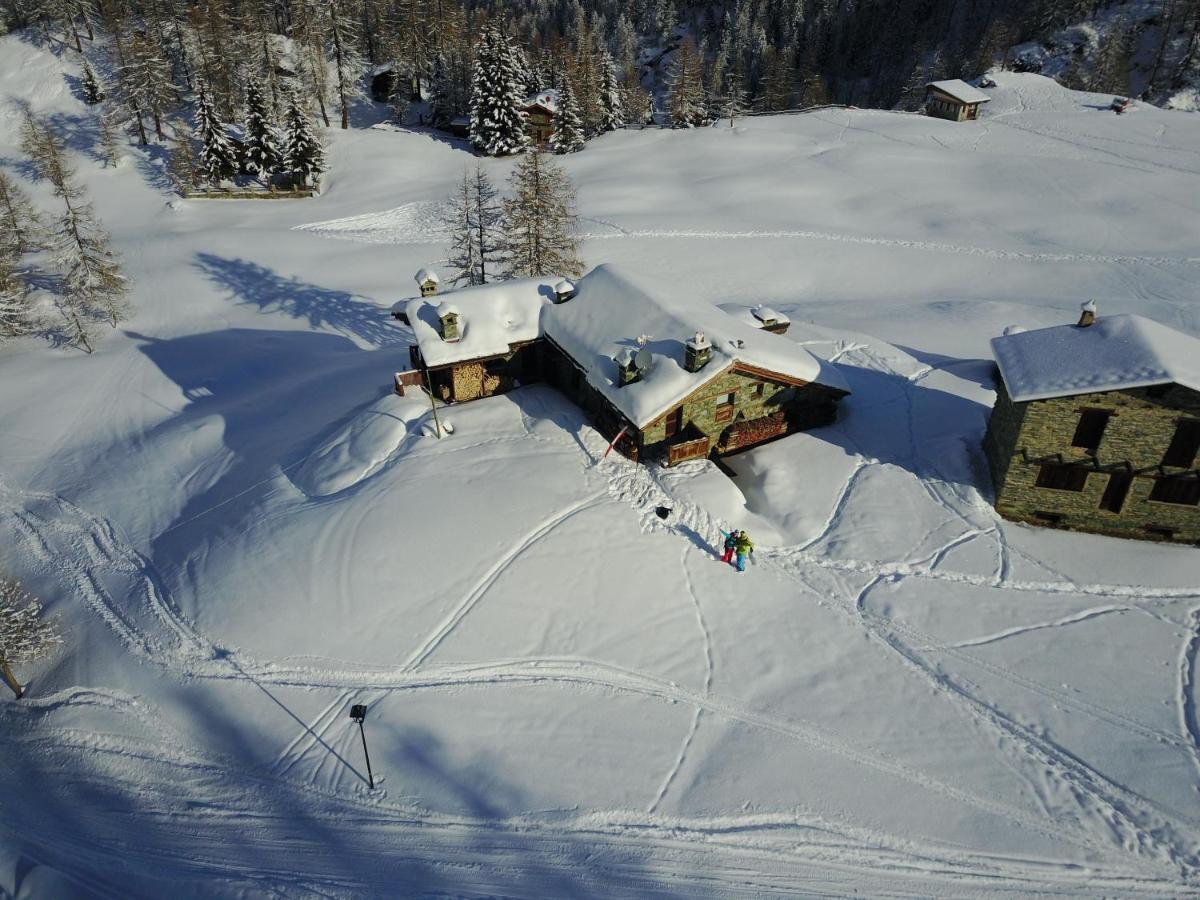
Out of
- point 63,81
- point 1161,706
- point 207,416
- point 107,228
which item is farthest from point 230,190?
point 1161,706

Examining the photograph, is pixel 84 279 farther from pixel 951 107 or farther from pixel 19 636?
pixel 951 107

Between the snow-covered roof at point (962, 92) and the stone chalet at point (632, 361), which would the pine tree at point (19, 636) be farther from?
the snow-covered roof at point (962, 92)

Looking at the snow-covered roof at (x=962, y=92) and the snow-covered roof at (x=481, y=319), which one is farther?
the snow-covered roof at (x=962, y=92)

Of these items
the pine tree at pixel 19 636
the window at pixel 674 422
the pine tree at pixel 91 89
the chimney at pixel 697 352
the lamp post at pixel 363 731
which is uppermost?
the pine tree at pixel 91 89

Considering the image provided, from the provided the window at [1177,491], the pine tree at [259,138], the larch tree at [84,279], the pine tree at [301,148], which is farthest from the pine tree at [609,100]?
the window at [1177,491]

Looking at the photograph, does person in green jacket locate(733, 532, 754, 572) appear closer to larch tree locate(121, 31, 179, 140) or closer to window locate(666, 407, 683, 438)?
window locate(666, 407, 683, 438)
